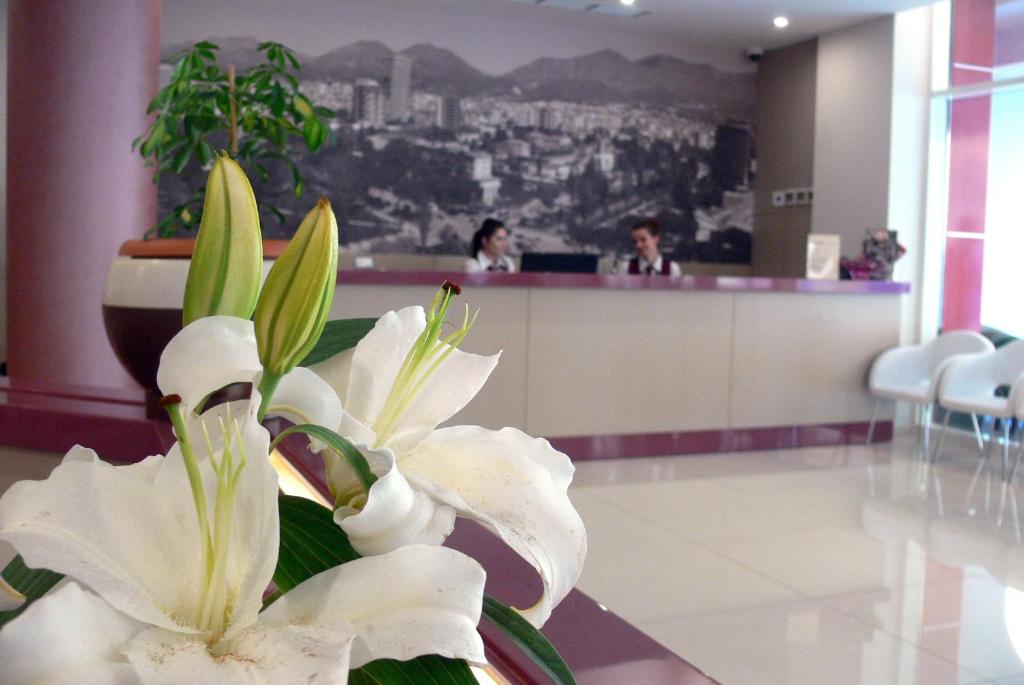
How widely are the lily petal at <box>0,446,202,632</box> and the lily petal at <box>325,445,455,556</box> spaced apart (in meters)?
0.06

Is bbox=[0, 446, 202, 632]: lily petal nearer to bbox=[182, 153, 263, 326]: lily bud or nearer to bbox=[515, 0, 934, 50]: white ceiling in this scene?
bbox=[182, 153, 263, 326]: lily bud


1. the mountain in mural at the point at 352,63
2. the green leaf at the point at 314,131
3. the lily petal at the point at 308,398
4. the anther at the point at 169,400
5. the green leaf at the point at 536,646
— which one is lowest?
the green leaf at the point at 536,646

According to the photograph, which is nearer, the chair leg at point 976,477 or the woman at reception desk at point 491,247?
the chair leg at point 976,477

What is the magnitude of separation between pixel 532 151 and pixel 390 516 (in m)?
9.43

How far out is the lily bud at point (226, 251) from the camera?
0.39m

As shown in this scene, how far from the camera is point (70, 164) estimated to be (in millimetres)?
5129

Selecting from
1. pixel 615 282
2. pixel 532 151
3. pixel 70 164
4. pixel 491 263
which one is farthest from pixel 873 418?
pixel 70 164

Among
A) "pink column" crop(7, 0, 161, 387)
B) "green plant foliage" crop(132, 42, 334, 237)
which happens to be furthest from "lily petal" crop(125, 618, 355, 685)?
"pink column" crop(7, 0, 161, 387)

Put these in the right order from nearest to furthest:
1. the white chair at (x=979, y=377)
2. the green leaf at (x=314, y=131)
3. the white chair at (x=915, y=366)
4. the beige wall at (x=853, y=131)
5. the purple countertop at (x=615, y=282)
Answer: the green leaf at (x=314, y=131)
the purple countertop at (x=615, y=282)
the white chair at (x=979, y=377)
the white chair at (x=915, y=366)
the beige wall at (x=853, y=131)

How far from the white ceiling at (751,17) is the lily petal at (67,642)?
861 centimetres

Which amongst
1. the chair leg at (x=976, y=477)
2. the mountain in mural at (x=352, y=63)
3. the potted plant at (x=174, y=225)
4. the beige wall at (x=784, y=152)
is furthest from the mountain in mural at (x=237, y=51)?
the chair leg at (x=976, y=477)

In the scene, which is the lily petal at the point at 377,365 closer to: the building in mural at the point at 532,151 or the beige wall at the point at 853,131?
the building in mural at the point at 532,151

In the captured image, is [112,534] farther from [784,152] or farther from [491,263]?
[784,152]

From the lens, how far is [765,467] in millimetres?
6496
